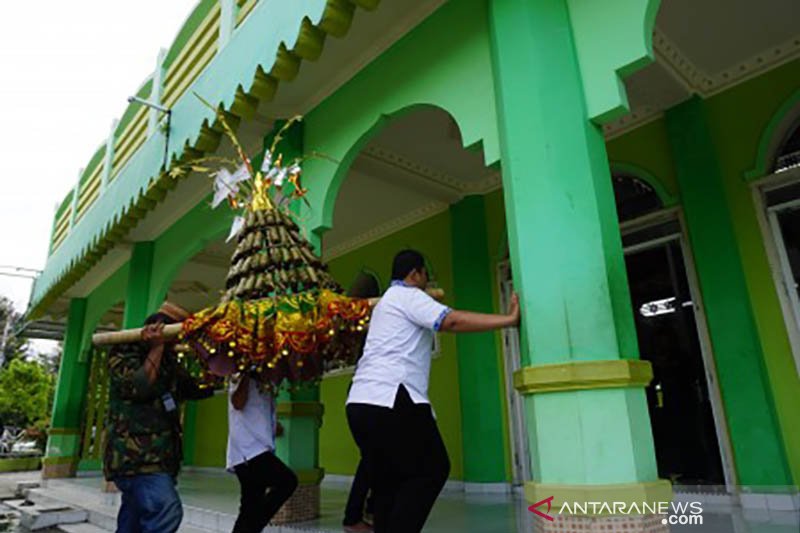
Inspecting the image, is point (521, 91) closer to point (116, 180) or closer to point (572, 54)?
point (572, 54)

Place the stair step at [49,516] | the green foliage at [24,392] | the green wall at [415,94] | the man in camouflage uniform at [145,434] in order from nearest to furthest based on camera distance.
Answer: the man in camouflage uniform at [145,434], the green wall at [415,94], the stair step at [49,516], the green foliage at [24,392]

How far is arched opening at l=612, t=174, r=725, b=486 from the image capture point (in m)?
4.45

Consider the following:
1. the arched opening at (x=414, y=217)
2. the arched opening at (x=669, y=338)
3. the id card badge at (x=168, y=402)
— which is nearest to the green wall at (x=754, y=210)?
the arched opening at (x=669, y=338)

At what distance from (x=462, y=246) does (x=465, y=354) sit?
4.02 ft

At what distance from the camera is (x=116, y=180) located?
24.0ft

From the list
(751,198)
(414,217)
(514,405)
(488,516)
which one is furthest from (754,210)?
(414,217)

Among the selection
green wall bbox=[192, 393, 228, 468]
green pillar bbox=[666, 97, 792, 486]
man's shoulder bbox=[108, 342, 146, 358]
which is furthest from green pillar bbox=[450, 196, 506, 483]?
green wall bbox=[192, 393, 228, 468]

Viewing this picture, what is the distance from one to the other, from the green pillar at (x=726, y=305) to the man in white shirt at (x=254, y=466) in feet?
10.8

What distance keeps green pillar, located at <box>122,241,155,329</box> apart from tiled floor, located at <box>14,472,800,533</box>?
2.47m

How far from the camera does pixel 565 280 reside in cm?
251

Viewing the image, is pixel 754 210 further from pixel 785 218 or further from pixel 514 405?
pixel 514 405

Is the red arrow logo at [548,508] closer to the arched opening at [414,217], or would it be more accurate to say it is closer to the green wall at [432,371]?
the arched opening at [414,217]

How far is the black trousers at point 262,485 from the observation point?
2.71m

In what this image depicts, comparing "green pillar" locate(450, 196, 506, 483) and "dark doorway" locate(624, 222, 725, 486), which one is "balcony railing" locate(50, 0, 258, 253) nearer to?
"green pillar" locate(450, 196, 506, 483)
